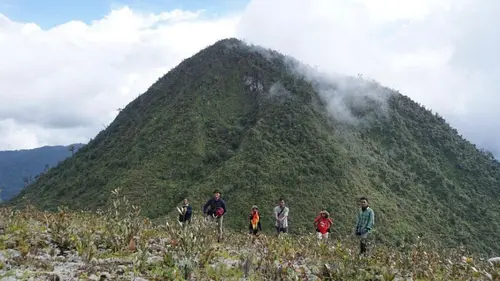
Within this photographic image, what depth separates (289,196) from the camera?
74.3 metres

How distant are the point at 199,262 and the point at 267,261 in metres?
1.16

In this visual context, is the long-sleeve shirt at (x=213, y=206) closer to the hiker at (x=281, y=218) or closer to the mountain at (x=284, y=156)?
the hiker at (x=281, y=218)

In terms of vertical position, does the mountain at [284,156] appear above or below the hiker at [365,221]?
above

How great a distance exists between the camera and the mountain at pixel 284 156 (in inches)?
2916

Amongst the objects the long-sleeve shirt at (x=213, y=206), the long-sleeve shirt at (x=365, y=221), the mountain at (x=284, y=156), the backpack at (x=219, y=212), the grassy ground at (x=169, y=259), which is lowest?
the grassy ground at (x=169, y=259)

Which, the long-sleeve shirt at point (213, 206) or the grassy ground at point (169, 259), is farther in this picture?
the long-sleeve shirt at point (213, 206)

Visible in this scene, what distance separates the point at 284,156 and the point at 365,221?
70.6 metres

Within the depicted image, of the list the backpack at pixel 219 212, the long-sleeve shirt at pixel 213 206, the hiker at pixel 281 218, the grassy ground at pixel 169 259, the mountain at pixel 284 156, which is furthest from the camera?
the mountain at pixel 284 156

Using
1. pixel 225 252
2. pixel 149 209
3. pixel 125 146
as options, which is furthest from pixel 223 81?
pixel 225 252

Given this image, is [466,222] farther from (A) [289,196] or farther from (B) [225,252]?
(B) [225,252]

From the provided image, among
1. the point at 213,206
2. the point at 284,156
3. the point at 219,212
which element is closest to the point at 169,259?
the point at 219,212

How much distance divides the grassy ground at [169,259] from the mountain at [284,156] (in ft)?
176

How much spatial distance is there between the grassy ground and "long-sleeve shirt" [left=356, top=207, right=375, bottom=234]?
279cm

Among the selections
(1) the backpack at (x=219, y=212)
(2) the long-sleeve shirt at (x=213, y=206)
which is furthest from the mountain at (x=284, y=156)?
(1) the backpack at (x=219, y=212)
